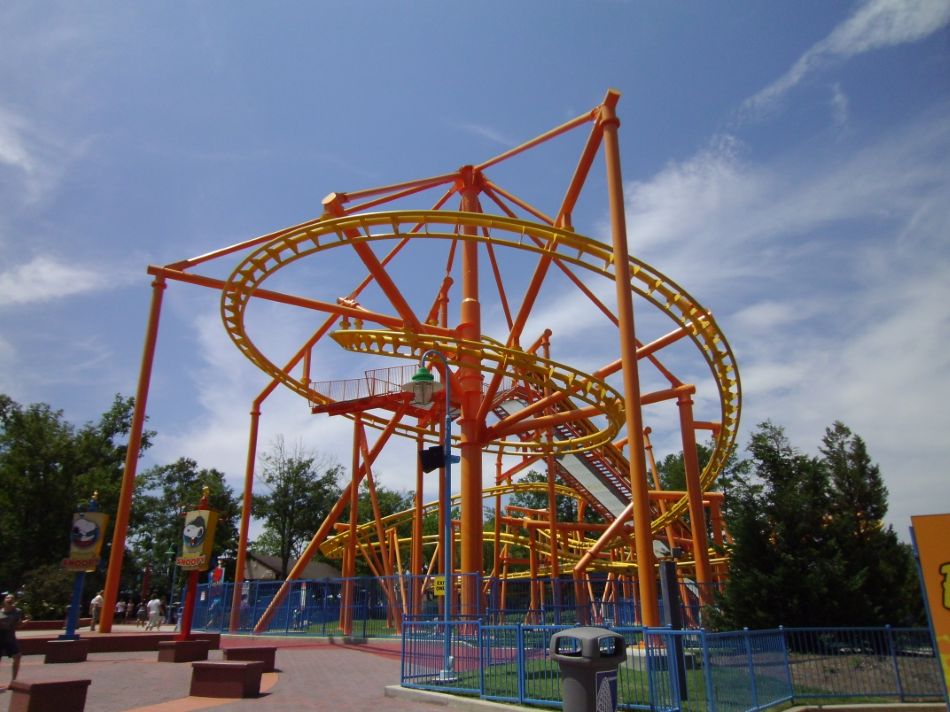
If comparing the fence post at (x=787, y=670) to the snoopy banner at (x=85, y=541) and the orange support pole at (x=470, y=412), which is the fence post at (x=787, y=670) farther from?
the snoopy banner at (x=85, y=541)

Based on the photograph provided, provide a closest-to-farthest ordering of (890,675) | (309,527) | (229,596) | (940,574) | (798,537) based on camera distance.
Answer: (940,574), (890,675), (798,537), (229,596), (309,527)

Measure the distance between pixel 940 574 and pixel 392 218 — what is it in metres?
9.93

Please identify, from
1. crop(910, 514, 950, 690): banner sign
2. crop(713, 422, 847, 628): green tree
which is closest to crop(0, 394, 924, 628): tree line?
crop(713, 422, 847, 628): green tree

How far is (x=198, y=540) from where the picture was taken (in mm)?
14875

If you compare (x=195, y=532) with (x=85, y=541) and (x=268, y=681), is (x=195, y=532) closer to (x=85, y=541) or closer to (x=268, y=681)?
(x=85, y=541)

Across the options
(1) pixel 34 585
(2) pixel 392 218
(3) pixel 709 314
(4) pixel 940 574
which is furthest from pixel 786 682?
(1) pixel 34 585

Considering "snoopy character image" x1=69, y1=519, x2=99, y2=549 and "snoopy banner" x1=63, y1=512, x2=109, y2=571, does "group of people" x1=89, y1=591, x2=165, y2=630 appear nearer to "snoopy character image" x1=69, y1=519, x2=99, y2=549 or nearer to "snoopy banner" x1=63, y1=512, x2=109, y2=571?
"snoopy banner" x1=63, y1=512, x2=109, y2=571

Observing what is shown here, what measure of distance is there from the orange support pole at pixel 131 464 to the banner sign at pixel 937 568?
16006mm

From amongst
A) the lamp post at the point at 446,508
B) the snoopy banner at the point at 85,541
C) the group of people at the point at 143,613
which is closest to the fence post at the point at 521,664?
the lamp post at the point at 446,508

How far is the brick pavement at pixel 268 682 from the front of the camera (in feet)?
28.3

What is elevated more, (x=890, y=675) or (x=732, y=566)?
(x=732, y=566)

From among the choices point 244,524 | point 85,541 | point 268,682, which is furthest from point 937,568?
point 244,524

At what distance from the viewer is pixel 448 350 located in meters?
15.4

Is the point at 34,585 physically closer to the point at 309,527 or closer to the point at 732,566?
the point at 309,527
